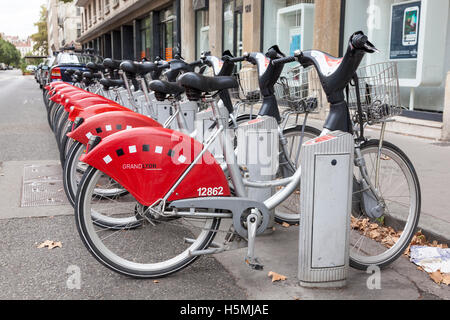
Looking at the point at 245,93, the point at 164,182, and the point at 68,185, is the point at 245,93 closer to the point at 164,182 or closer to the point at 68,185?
the point at 68,185

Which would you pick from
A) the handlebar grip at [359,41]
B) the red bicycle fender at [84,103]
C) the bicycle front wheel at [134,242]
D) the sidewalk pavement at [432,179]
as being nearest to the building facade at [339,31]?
the sidewalk pavement at [432,179]

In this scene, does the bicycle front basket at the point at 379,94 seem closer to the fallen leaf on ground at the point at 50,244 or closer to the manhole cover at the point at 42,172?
the fallen leaf on ground at the point at 50,244

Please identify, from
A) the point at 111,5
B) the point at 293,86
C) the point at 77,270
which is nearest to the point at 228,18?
the point at 293,86

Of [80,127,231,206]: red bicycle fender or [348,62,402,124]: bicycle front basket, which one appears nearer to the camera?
[80,127,231,206]: red bicycle fender

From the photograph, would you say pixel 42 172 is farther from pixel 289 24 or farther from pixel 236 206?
pixel 289 24

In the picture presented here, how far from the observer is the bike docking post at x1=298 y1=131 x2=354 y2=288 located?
278cm

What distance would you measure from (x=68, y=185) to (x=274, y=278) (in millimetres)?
1980

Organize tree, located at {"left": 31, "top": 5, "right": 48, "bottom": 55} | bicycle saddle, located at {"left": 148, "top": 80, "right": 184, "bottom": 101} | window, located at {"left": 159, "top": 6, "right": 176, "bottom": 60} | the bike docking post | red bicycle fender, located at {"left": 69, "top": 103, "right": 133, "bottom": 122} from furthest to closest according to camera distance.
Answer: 1. tree, located at {"left": 31, "top": 5, "right": 48, "bottom": 55}
2. window, located at {"left": 159, "top": 6, "right": 176, "bottom": 60}
3. red bicycle fender, located at {"left": 69, "top": 103, "right": 133, "bottom": 122}
4. bicycle saddle, located at {"left": 148, "top": 80, "right": 184, "bottom": 101}
5. the bike docking post

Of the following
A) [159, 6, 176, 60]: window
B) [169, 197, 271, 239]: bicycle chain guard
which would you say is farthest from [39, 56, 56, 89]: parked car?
[169, 197, 271, 239]: bicycle chain guard

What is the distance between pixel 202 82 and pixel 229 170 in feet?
1.95

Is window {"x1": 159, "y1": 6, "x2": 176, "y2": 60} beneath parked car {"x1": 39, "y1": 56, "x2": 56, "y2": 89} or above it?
above

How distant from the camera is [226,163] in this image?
10.1ft

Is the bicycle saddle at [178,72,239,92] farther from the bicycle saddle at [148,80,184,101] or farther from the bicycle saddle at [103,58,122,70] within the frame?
the bicycle saddle at [103,58,122,70]

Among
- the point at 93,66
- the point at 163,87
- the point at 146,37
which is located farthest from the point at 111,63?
the point at 146,37
